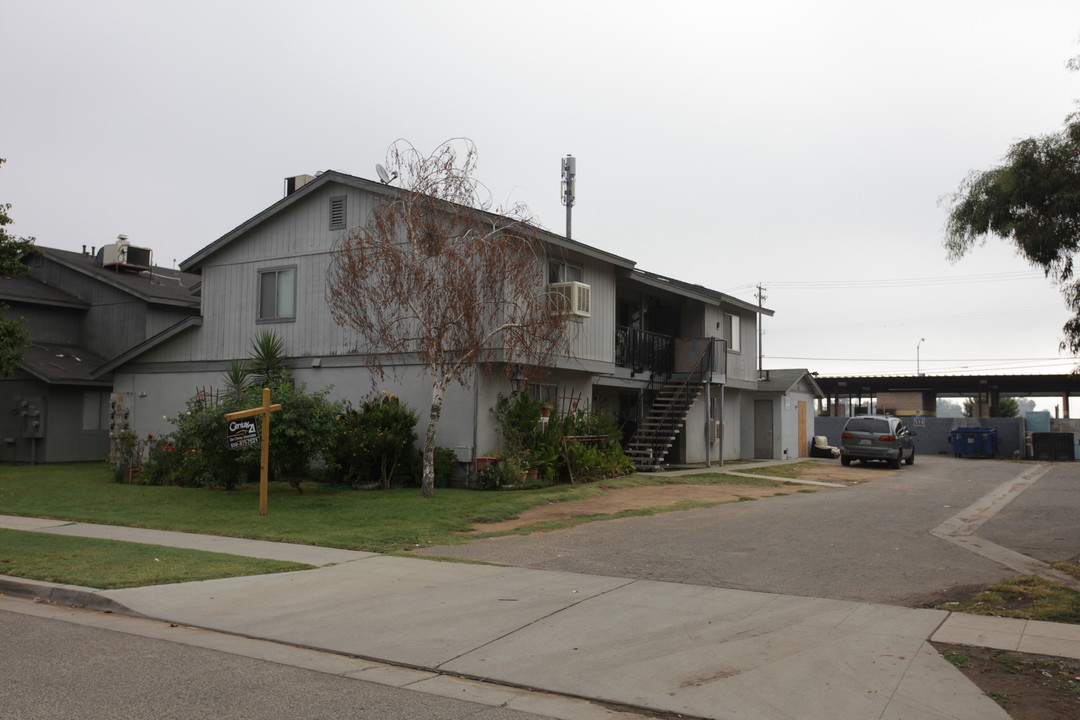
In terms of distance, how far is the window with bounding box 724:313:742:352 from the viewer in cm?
3086

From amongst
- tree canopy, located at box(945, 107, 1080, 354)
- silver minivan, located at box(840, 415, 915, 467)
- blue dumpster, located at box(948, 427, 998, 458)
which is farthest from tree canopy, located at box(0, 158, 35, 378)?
blue dumpster, located at box(948, 427, 998, 458)

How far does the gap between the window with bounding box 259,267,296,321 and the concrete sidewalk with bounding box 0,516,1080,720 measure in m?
12.8

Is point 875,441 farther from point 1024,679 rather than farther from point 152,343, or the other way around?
point 1024,679

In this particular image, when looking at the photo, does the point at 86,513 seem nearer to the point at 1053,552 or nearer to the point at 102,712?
the point at 102,712

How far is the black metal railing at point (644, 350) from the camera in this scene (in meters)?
25.0

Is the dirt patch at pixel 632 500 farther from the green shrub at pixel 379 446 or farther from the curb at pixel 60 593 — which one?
the curb at pixel 60 593

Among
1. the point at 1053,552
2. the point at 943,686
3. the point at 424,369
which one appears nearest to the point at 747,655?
the point at 943,686

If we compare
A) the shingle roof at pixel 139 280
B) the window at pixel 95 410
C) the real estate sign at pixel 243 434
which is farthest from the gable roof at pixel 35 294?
the real estate sign at pixel 243 434

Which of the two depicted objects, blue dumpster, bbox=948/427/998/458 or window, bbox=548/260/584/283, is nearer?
window, bbox=548/260/584/283

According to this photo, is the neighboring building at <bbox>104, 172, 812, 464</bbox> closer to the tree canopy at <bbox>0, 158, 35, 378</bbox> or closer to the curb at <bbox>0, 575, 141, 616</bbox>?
the tree canopy at <bbox>0, 158, 35, 378</bbox>

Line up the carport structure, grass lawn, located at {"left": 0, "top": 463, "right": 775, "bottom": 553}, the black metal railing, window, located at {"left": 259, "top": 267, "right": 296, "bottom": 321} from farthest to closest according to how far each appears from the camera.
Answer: the carport structure < the black metal railing < window, located at {"left": 259, "top": 267, "right": 296, "bottom": 321} < grass lawn, located at {"left": 0, "top": 463, "right": 775, "bottom": 553}

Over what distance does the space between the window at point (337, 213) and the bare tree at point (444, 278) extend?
3.93 metres

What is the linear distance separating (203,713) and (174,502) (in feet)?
40.0

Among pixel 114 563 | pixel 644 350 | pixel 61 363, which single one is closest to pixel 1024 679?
pixel 114 563
